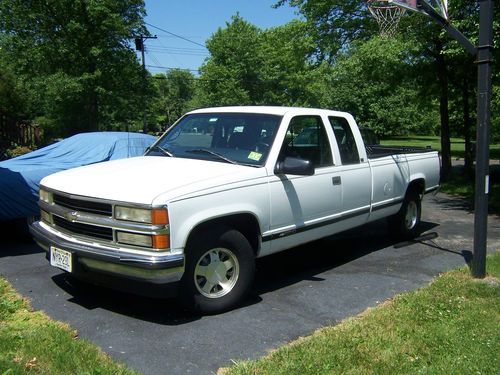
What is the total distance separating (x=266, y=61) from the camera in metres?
28.9

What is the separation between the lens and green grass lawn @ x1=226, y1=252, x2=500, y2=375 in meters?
3.55

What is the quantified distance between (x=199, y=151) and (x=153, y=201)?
4.69 feet

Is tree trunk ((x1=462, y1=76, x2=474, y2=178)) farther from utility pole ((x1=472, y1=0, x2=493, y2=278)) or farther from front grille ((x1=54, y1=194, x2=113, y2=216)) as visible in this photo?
front grille ((x1=54, y1=194, x2=113, y2=216))

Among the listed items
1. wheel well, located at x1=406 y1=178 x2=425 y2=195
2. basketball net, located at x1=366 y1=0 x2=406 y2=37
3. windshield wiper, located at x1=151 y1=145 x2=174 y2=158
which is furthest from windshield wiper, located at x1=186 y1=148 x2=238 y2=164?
basketball net, located at x1=366 y1=0 x2=406 y2=37

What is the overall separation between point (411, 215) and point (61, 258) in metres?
5.26

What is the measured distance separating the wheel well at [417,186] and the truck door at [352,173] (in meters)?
1.45

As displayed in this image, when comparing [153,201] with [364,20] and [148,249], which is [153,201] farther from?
[364,20]

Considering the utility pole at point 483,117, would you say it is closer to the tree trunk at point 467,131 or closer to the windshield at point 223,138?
the windshield at point 223,138

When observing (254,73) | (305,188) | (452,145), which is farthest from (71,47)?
(452,145)

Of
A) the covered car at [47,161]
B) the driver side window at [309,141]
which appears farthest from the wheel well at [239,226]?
the covered car at [47,161]

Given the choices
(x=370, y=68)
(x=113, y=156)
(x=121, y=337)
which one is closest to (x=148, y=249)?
(x=121, y=337)

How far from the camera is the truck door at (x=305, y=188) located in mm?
5012

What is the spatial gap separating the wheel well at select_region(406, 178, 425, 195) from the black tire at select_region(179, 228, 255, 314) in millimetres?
3711

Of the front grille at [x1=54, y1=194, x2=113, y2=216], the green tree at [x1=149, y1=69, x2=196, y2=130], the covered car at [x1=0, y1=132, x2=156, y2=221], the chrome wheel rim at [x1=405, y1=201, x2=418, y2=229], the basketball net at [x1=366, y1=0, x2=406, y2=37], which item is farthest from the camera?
the green tree at [x1=149, y1=69, x2=196, y2=130]
